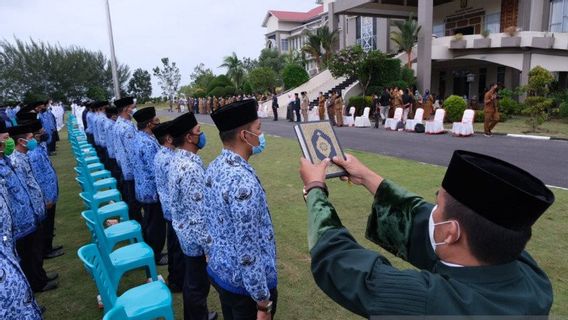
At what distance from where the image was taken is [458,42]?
2172 centimetres

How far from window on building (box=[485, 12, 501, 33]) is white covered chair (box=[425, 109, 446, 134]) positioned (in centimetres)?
1298

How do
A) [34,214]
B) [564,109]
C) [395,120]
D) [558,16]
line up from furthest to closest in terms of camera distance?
1. [558,16]
2. [564,109]
3. [395,120]
4. [34,214]

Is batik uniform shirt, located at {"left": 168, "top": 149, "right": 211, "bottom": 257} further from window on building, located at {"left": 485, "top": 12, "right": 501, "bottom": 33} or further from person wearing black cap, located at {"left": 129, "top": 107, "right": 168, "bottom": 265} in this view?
window on building, located at {"left": 485, "top": 12, "right": 501, "bottom": 33}

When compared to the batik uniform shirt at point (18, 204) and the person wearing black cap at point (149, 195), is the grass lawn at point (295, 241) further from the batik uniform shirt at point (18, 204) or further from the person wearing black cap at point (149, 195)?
the batik uniform shirt at point (18, 204)

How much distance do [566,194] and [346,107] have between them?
16405 mm

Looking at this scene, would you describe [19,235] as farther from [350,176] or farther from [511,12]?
[511,12]


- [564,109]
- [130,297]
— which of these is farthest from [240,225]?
[564,109]

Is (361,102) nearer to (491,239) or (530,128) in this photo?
(530,128)

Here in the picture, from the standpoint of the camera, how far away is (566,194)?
246 inches

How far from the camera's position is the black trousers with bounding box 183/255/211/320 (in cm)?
294

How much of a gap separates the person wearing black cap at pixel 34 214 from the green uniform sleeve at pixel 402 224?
363cm

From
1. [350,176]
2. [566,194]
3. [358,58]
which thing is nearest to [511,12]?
[358,58]

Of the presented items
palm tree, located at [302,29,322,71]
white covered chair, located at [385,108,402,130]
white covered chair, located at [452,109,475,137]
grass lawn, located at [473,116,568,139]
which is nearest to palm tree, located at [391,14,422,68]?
palm tree, located at [302,29,322,71]

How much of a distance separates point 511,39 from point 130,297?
21.6 metres
